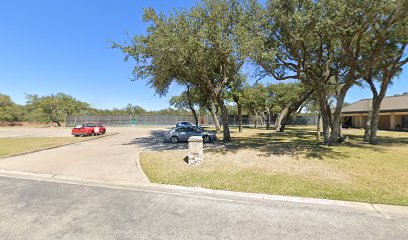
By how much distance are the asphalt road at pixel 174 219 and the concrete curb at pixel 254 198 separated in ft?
0.27

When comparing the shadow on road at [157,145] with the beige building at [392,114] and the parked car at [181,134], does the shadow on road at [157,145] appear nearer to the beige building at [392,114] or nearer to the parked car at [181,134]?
the parked car at [181,134]

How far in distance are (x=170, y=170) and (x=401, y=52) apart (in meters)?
16.1

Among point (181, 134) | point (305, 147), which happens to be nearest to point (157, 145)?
point (181, 134)

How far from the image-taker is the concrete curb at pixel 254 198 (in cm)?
471

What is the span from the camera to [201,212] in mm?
4699

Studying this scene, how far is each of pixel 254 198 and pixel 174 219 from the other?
7.53ft

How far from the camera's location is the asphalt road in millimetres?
3783

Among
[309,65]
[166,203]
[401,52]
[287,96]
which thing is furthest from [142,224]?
[287,96]

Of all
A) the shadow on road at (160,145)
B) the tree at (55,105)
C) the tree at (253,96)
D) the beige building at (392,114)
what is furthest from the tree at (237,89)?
the tree at (55,105)

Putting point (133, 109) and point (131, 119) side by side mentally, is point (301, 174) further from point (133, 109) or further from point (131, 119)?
point (133, 109)

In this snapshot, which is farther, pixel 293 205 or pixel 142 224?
pixel 293 205

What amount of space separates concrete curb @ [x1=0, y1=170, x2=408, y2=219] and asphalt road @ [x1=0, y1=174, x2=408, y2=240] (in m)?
0.08

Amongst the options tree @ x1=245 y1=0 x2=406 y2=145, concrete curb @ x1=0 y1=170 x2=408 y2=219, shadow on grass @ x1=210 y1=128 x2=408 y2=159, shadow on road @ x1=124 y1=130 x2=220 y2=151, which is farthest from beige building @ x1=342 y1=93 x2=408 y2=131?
concrete curb @ x1=0 y1=170 x2=408 y2=219

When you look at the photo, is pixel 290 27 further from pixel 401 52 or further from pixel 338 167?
pixel 401 52
